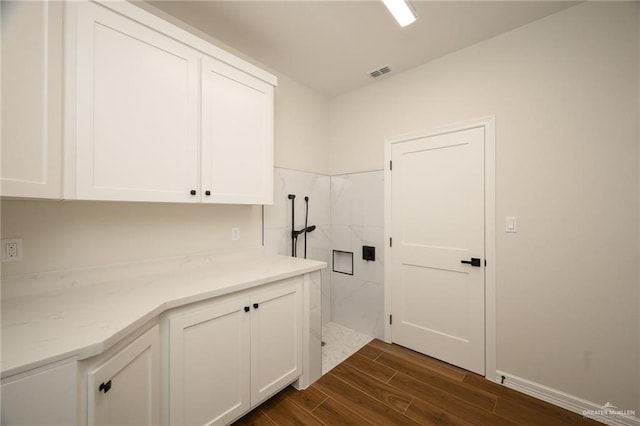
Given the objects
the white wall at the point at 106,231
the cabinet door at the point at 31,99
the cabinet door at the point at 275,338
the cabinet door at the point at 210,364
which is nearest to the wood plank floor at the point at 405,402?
the cabinet door at the point at 275,338

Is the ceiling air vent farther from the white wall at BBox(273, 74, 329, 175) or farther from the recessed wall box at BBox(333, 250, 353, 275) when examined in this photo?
the recessed wall box at BBox(333, 250, 353, 275)

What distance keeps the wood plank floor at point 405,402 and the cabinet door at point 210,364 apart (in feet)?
1.09

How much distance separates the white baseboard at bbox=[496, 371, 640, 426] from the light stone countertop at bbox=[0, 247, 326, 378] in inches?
68.9

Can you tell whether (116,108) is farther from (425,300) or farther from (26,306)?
(425,300)

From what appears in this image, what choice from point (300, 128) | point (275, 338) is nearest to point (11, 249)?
point (275, 338)

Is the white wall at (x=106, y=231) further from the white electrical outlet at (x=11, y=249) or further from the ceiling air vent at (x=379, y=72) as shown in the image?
the ceiling air vent at (x=379, y=72)

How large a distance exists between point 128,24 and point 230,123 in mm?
689

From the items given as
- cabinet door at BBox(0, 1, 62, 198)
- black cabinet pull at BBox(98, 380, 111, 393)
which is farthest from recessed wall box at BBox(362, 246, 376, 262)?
cabinet door at BBox(0, 1, 62, 198)

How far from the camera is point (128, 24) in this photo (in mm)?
1338

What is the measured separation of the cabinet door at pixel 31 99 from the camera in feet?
3.28

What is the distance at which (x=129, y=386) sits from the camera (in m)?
1.04

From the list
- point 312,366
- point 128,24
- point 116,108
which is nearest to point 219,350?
point 312,366

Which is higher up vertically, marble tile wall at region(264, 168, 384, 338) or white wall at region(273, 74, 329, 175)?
white wall at region(273, 74, 329, 175)

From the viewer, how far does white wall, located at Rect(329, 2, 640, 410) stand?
1565 millimetres
